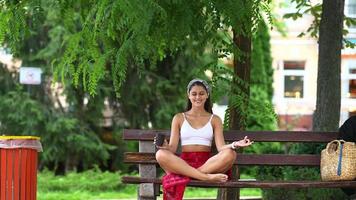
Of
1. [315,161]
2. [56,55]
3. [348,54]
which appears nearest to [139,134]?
[315,161]

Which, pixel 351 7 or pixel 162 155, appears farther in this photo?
pixel 351 7

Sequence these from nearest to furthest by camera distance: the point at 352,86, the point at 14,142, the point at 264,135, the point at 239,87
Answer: the point at 14,142, the point at 264,135, the point at 239,87, the point at 352,86

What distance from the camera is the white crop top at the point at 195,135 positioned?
7328 mm

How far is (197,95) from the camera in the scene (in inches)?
291

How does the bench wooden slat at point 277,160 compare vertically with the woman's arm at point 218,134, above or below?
below

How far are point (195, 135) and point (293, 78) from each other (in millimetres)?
21344

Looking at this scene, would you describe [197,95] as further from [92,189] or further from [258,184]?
[92,189]

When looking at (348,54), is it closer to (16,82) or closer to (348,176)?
(16,82)

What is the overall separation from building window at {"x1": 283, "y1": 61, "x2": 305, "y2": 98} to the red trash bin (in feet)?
69.3

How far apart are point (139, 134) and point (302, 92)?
2089cm

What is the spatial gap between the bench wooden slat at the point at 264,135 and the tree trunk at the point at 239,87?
672 mm

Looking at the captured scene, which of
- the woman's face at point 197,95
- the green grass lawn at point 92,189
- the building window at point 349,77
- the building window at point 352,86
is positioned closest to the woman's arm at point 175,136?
the woman's face at point 197,95

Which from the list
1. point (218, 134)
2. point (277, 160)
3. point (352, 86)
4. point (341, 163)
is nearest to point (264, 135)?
point (277, 160)

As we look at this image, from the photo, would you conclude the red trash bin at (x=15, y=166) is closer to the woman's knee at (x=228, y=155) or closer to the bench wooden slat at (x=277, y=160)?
the woman's knee at (x=228, y=155)
